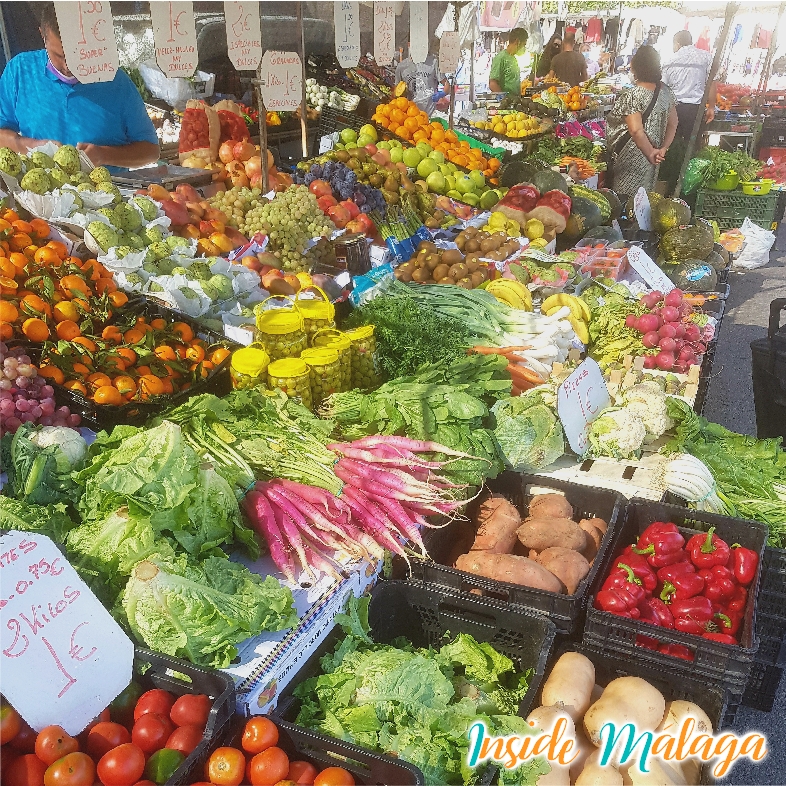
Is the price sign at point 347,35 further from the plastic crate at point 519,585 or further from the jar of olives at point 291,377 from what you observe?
the plastic crate at point 519,585

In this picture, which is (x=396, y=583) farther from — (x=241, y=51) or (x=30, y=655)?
(x=241, y=51)

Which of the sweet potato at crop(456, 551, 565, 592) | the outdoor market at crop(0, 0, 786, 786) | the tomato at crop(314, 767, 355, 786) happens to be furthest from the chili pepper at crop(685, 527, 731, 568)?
the tomato at crop(314, 767, 355, 786)

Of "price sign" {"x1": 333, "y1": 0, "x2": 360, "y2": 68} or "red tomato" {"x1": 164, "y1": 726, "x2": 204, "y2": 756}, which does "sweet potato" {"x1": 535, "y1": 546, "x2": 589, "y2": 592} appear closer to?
→ "red tomato" {"x1": 164, "y1": 726, "x2": 204, "y2": 756}

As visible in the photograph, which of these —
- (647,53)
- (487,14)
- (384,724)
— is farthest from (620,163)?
(384,724)

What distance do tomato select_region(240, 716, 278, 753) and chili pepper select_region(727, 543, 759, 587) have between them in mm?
1752

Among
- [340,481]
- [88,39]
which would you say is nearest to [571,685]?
[340,481]

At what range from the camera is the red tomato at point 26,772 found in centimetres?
151

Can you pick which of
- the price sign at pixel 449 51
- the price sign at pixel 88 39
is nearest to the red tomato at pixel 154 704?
the price sign at pixel 88 39

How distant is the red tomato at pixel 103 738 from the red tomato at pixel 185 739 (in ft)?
0.40

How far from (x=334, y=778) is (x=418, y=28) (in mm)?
6571

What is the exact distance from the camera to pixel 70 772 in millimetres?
1479

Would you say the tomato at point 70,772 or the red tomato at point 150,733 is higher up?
the tomato at point 70,772

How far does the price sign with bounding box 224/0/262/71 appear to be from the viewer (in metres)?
4.09

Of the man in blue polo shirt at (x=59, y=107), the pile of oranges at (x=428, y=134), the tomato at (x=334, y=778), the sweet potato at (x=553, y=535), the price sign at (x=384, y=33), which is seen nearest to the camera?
the tomato at (x=334, y=778)
